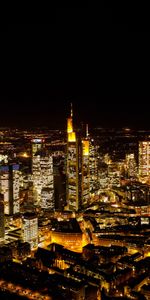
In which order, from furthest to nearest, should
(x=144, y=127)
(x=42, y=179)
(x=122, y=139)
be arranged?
(x=144, y=127), (x=122, y=139), (x=42, y=179)

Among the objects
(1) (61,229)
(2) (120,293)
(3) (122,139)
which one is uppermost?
(3) (122,139)

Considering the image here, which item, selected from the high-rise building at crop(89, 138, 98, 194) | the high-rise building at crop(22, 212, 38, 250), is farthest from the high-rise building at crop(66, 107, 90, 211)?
the high-rise building at crop(22, 212, 38, 250)

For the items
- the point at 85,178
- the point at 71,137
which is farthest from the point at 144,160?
the point at 71,137

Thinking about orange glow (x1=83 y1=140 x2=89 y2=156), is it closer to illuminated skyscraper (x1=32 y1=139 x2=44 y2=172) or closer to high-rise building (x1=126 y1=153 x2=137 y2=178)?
illuminated skyscraper (x1=32 y1=139 x2=44 y2=172)

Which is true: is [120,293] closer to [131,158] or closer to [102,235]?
[102,235]

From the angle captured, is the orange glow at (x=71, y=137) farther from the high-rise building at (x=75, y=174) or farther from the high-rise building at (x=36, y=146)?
the high-rise building at (x=36, y=146)

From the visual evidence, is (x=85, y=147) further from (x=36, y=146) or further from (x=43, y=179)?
(x=36, y=146)

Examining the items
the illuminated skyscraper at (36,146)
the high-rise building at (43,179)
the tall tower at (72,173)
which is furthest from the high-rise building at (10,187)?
the illuminated skyscraper at (36,146)

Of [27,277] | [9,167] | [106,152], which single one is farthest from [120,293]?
[106,152]
